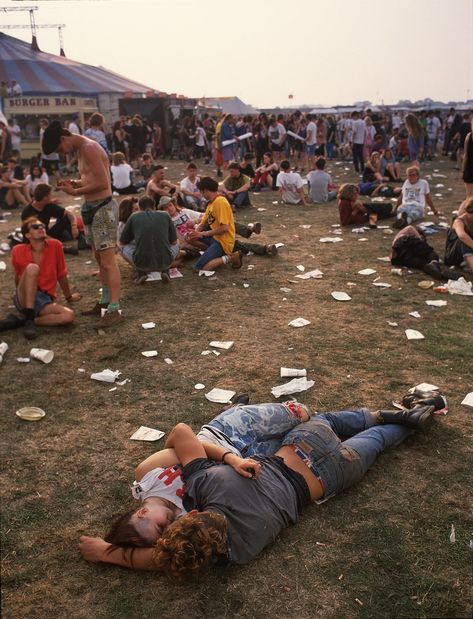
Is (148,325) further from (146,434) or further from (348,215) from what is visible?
(348,215)

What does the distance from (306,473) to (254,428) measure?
47cm

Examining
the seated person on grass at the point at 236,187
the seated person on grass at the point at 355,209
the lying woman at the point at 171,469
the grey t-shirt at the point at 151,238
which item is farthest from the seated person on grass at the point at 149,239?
the seated person on grass at the point at 236,187

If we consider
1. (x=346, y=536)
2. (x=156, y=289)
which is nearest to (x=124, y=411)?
(x=346, y=536)

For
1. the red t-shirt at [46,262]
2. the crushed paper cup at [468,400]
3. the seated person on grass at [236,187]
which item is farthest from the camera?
the seated person on grass at [236,187]

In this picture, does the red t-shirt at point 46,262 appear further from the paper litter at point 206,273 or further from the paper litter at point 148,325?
the paper litter at point 206,273

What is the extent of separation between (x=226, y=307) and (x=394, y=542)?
4.00m

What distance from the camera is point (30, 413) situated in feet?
14.2

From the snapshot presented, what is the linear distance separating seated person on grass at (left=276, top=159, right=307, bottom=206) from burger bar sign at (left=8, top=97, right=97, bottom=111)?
13696mm

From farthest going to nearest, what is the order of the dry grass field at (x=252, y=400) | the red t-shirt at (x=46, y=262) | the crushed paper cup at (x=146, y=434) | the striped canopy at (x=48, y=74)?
1. the striped canopy at (x=48, y=74)
2. the red t-shirt at (x=46, y=262)
3. the crushed paper cup at (x=146, y=434)
4. the dry grass field at (x=252, y=400)

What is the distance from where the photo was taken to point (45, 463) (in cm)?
374

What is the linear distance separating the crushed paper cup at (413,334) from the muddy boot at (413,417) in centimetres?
171

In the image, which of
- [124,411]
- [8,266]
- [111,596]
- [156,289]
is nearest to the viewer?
[111,596]

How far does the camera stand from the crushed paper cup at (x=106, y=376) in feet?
15.9

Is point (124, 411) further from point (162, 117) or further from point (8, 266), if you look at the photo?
point (162, 117)
